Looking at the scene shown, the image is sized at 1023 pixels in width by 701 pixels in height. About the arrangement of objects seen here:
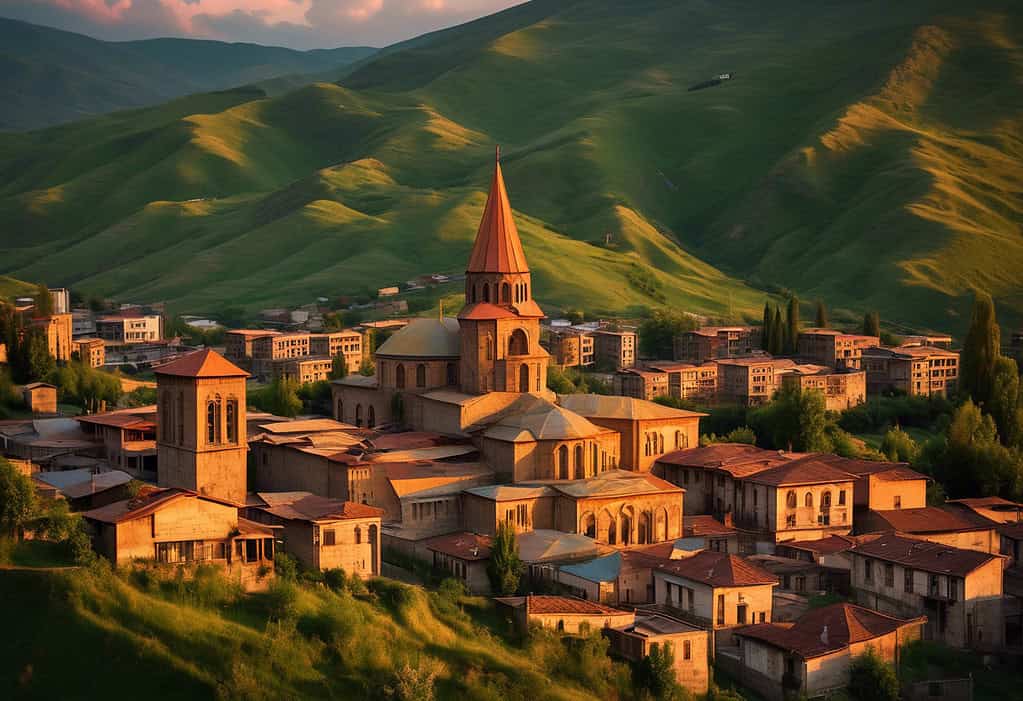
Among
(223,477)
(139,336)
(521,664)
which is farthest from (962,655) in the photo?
(139,336)

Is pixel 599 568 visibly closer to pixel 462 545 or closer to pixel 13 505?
pixel 462 545

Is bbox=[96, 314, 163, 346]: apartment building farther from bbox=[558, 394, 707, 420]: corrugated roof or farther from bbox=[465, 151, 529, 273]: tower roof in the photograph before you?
bbox=[558, 394, 707, 420]: corrugated roof

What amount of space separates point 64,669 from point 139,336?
290 ft

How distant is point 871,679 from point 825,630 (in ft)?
6.61

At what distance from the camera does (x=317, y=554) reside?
44.8 meters

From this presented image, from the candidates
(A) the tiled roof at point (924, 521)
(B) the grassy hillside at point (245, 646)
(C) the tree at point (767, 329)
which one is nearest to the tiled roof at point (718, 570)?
(B) the grassy hillside at point (245, 646)

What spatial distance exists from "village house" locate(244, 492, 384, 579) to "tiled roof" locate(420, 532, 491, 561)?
139 inches

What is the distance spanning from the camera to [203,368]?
49.8m

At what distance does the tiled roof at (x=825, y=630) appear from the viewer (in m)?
43.4

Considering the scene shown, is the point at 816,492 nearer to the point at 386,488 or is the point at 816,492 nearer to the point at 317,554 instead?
the point at 386,488

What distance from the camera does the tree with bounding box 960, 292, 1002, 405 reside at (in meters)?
83.1

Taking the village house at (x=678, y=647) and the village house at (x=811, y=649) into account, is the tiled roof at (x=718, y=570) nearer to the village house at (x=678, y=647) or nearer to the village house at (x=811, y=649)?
the village house at (x=811, y=649)

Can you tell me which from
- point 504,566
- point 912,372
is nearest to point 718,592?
point 504,566

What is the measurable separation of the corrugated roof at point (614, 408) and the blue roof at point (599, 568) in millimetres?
11381
